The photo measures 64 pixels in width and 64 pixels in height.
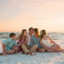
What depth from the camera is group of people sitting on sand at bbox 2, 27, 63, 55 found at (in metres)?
6.21

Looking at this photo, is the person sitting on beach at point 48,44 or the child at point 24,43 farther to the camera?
the person sitting on beach at point 48,44

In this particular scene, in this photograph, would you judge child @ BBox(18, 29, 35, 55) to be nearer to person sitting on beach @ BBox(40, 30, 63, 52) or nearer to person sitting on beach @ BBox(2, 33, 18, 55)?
person sitting on beach @ BBox(2, 33, 18, 55)

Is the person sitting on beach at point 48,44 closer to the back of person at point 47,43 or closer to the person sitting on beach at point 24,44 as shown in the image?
the back of person at point 47,43

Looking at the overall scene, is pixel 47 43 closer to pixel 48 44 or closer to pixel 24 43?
pixel 48 44

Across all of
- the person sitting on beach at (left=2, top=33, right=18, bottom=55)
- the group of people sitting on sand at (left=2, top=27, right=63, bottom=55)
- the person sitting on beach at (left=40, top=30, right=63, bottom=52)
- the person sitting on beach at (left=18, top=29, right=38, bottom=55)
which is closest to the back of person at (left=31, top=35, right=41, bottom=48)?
the group of people sitting on sand at (left=2, top=27, right=63, bottom=55)

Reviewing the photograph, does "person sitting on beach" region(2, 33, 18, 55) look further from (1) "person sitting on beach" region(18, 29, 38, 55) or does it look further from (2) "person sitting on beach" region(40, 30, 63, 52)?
(2) "person sitting on beach" region(40, 30, 63, 52)

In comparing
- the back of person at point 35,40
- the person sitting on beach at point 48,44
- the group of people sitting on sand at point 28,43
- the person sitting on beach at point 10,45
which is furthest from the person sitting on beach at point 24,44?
the person sitting on beach at point 48,44

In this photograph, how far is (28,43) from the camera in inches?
261

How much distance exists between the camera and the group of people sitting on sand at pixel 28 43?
621cm

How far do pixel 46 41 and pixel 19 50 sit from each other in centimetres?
127

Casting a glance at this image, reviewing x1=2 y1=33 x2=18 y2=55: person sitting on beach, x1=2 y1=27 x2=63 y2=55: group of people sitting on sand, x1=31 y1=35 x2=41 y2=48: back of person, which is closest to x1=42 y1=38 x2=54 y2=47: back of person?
x1=2 y1=27 x2=63 y2=55: group of people sitting on sand

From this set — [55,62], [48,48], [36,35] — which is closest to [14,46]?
[36,35]

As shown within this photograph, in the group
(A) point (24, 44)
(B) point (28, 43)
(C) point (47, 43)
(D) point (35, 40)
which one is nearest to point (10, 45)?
(A) point (24, 44)

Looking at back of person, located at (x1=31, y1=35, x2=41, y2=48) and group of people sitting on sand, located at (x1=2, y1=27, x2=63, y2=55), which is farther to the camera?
back of person, located at (x1=31, y1=35, x2=41, y2=48)
